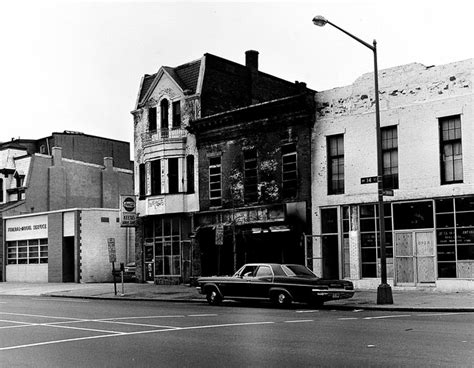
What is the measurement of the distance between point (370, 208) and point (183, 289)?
970 cm

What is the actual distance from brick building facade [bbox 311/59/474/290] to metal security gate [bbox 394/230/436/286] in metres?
0.04

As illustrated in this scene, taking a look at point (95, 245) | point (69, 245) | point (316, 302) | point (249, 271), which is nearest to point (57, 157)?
point (69, 245)

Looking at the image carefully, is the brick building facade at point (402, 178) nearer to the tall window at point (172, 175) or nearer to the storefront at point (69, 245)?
the tall window at point (172, 175)

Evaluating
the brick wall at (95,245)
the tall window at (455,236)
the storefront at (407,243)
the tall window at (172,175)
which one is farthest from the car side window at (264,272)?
the brick wall at (95,245)

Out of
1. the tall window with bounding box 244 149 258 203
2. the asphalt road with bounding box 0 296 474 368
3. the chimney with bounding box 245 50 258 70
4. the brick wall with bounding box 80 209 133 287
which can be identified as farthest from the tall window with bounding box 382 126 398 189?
the brick wall with bounding box 80 209 133 287

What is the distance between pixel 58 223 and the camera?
4372 centimetres

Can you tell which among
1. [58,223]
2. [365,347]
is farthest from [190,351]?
[58,223]

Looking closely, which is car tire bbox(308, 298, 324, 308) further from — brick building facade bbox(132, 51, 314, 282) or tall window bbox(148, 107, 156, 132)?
tall window bbox(148, 107, 156, 132)

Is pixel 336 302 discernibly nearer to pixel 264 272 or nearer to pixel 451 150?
pixel 264 272

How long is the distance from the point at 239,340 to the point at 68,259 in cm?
3291

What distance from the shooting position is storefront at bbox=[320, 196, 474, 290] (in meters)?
25.1

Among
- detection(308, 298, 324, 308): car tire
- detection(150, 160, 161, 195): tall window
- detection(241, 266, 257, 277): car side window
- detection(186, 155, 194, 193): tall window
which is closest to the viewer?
detection(308, 298, 324, 308): car tire

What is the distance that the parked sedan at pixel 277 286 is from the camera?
21.2m

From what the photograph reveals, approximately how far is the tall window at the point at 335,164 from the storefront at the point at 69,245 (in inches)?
633
